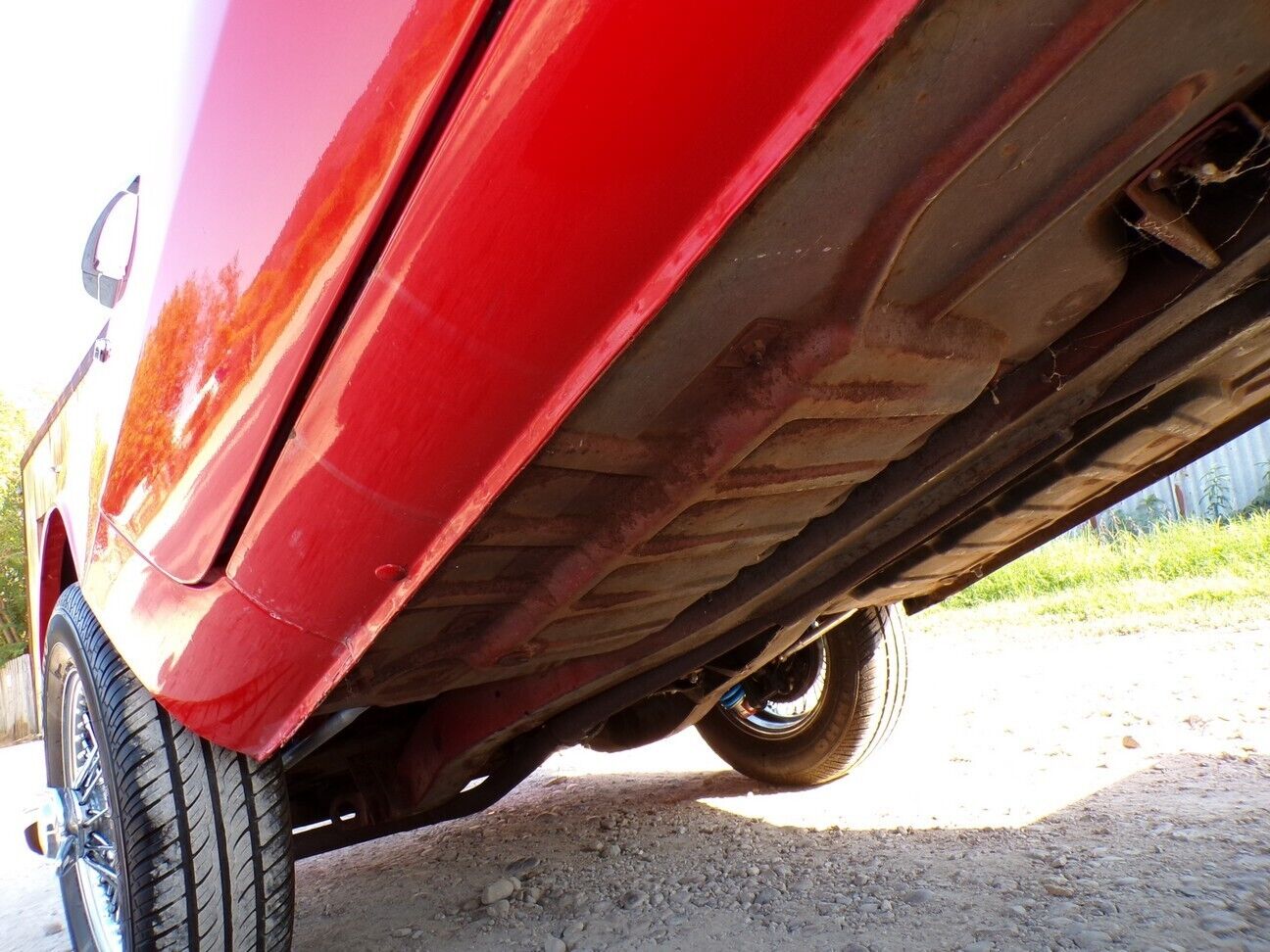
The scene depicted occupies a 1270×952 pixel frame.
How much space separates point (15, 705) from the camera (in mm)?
12516

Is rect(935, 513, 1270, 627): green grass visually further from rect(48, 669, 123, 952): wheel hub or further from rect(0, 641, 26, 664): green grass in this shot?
rect(0, 641, 26, 664): green grass

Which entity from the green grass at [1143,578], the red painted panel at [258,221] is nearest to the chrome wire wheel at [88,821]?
the red painted panel at [258,221]

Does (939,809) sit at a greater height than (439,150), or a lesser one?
lesser

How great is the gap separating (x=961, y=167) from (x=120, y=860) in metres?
1.81

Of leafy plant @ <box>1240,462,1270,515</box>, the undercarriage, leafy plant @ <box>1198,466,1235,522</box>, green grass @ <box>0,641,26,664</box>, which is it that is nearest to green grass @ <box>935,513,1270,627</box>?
leafy plant @ <box>1240,462,1270,515</box>

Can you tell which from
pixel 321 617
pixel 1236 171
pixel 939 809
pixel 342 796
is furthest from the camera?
pixel 939 809

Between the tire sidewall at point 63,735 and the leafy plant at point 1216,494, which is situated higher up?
the leafy plant at point 1216,494

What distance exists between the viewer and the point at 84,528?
5.86 feet

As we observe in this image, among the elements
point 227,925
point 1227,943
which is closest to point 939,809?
point 1227,943

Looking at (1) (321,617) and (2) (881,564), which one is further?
(2) (881,564)

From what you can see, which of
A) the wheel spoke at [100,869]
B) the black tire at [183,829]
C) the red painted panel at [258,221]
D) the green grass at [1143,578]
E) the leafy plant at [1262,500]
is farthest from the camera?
the leafy plant at [1262,500]

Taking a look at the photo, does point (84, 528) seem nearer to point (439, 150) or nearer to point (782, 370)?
point (439, 150)

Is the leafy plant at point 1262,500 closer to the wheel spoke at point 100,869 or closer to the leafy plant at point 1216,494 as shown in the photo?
the leafy plant at point 1216,494

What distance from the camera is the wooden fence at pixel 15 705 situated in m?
12.3
